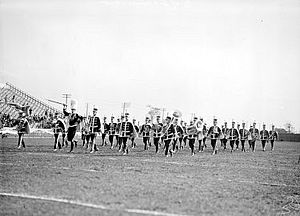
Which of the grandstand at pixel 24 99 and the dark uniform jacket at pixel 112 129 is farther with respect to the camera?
the grandstand at pixel 24 99

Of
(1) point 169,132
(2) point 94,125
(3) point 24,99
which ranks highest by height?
(3) point 24,99

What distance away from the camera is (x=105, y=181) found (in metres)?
10.8

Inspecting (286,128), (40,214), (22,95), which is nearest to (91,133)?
(40,214)

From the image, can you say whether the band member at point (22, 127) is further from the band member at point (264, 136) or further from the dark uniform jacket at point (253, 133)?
the band member at point (264, 136)

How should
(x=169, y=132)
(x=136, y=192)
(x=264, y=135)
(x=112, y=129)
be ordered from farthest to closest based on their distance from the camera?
(x=264, y=135), (x=112, y=129), (x=169, y=132), (x=136, y=192)

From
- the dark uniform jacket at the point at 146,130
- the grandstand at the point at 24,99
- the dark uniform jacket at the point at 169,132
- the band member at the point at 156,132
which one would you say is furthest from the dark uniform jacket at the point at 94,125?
the grandstand at the point at 24,99

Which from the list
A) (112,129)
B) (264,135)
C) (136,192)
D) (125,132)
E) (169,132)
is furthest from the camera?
(264,135)

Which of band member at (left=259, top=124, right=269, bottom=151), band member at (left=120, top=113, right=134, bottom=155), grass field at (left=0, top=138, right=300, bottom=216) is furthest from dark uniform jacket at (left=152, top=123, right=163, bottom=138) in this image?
grass field at (left=0, top=138, right=300, bottom=216)

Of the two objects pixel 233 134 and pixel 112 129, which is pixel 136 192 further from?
pixel 233 134

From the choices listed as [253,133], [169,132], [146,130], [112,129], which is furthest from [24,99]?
[169,132]

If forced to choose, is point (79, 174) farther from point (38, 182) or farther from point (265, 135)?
point (265, 135)

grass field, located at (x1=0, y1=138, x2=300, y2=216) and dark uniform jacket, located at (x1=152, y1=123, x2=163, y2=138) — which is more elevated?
dark uniform jacket, located at (x1=152, y1=123, x2=163, y2=138)

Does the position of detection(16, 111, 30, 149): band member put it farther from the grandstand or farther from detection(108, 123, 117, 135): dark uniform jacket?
the grandstand

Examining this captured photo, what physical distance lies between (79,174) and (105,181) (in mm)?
1424
